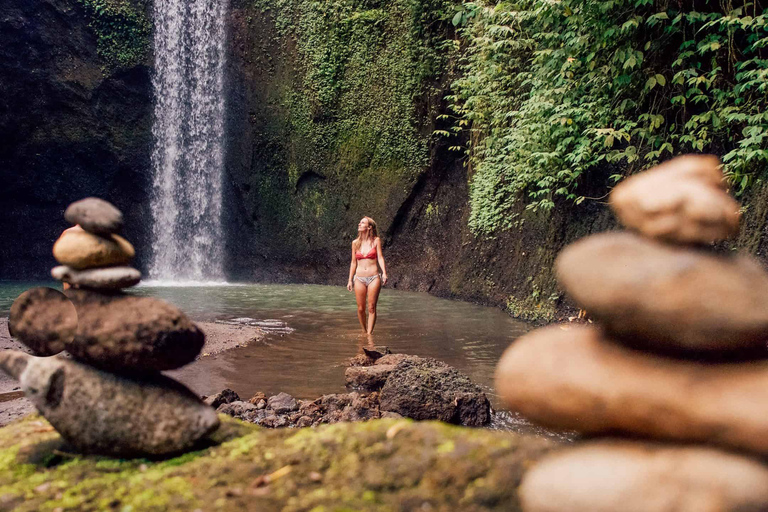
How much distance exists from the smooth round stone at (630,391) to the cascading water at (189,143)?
21458mm

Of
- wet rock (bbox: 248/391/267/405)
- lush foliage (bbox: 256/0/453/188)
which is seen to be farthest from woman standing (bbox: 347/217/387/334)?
lush foliage (bbox: 256/0/453/188)

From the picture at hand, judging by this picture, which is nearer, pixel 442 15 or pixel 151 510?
pixel 151 510

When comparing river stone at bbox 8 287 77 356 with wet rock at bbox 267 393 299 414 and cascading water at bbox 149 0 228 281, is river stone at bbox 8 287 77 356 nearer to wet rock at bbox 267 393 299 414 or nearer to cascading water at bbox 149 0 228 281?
wet rock at bbox 267 393 299 414

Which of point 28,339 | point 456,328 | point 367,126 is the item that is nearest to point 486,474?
point 28,339

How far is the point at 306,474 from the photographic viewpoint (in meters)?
2.39

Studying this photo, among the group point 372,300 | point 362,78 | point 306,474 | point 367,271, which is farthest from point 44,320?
point 362,78

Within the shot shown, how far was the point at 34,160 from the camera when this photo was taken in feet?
70.7

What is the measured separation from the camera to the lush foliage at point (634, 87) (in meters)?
7.69

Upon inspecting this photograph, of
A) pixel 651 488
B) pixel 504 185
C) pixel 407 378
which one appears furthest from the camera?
pixel 504 185

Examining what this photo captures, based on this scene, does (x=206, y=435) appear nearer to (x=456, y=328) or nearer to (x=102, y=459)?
(x=102, y=459)

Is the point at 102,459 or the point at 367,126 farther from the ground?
the point at 367,126

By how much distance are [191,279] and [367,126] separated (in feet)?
27.3

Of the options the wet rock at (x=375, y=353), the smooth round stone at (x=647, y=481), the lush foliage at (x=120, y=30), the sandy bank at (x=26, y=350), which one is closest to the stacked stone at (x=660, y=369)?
the smooth round stone at (x=647, y=481)

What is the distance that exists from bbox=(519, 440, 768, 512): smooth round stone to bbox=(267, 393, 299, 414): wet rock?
376 centimetres
